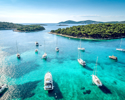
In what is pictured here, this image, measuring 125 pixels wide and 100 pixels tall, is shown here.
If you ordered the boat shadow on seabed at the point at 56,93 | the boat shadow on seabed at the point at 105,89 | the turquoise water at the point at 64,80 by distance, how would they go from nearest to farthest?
the boat shadow on seabed at the point at 56,93 < the turquoise water at the point at 64,80 < the boat shadow on seabed at the point at 105,89

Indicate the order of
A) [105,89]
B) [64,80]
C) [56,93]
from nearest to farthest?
1. [56,93]
2. [105,89]
3. [64,80]

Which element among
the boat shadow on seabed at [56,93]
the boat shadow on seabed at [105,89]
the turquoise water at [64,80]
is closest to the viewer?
the boat shadow on seabed at [56,93]

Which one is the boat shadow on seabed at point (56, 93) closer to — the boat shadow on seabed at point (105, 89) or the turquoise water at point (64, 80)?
the turquoise water at point (64, 80)

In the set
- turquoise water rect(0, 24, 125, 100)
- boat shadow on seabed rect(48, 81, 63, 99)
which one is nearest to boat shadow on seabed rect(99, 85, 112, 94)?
turquoise water rect(0, 24, 125, 100)

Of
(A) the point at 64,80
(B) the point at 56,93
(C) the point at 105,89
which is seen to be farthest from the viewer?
(A) the point at 64,80

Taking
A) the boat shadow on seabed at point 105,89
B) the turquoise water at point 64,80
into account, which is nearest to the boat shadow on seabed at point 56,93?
the turquoise water at point 64,80

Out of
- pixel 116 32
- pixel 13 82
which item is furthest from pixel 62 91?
pixel 116 32

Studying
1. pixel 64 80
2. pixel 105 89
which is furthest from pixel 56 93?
pixel 105 89

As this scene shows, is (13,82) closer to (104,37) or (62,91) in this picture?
(62,91)

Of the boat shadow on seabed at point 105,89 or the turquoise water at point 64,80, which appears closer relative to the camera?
the turquoise water at point 64,80

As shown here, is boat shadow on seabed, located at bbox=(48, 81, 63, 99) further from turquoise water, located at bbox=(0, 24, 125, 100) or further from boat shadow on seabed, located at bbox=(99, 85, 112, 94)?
boat shadow on seabed, located at bbox=(99, 85, 112, 94)

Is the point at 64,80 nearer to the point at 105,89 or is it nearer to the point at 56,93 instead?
the point at 56,93
